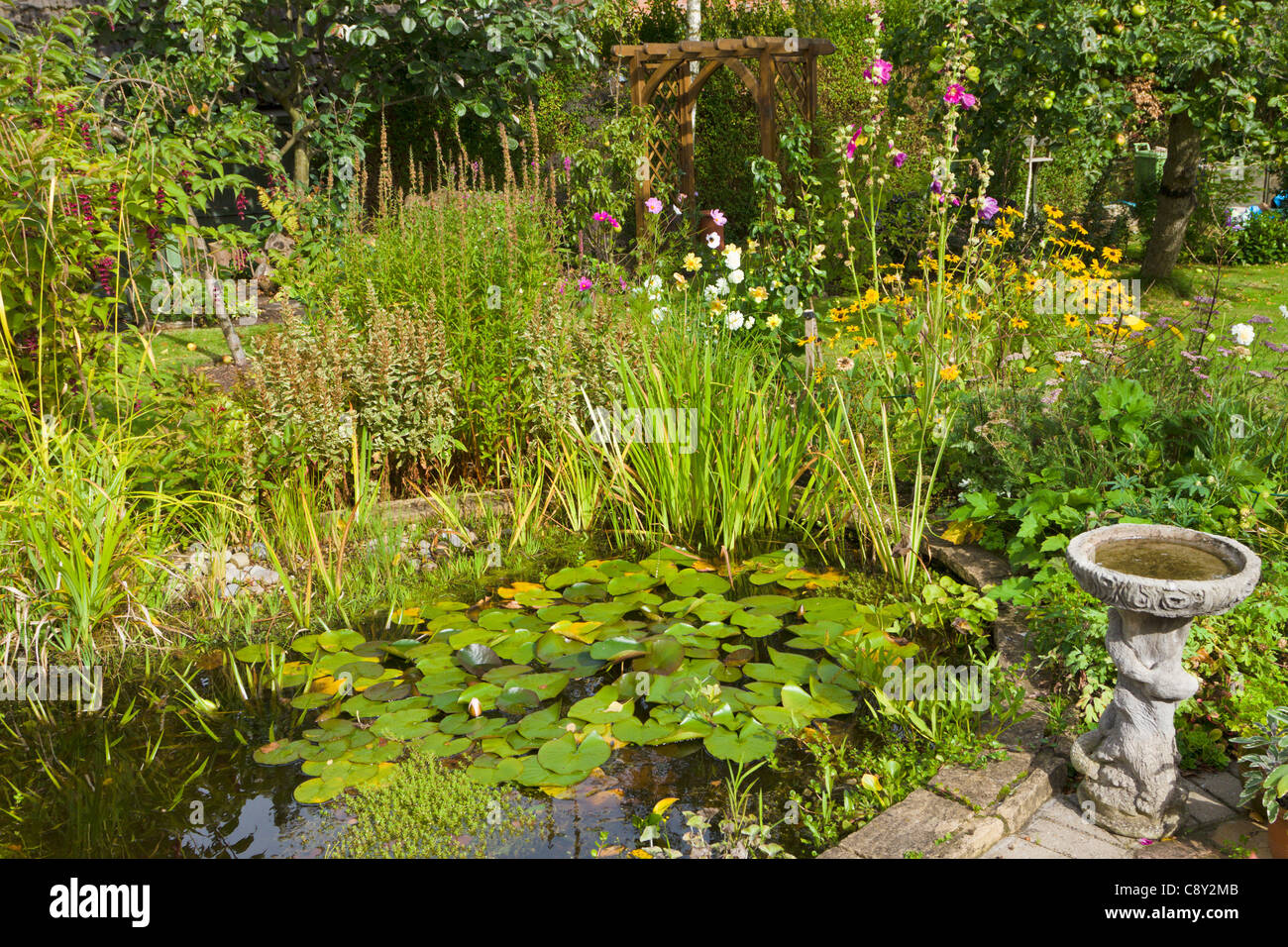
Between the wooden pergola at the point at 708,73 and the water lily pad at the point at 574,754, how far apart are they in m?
5.34

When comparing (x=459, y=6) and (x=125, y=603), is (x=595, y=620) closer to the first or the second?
(x=125, y=603)

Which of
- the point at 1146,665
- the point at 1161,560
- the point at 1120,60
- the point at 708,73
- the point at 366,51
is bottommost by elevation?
the point at 1146,665

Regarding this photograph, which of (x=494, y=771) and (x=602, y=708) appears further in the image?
(x=602, y=708)

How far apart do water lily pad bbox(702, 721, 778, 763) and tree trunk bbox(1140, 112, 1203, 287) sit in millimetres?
7244

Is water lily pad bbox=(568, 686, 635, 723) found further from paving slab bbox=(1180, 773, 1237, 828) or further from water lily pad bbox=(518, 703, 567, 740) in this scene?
paving slab bbox=(1180, 773, 1237, 828)

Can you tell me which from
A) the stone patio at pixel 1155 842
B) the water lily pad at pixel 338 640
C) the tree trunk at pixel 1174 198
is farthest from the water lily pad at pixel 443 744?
the tree trunk at pixel 1174 198

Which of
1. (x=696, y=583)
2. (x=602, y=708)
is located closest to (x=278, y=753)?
(x=602, y=708)

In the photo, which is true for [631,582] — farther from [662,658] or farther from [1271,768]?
[1271,768]

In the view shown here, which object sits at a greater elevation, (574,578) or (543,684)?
(574,578)

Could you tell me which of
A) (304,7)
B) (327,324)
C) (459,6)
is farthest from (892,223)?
(327,324)

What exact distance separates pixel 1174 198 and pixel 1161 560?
730 cm

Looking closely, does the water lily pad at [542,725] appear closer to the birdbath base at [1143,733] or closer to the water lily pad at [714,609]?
the water lily pad at [714,609]

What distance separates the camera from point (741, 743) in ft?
9.67

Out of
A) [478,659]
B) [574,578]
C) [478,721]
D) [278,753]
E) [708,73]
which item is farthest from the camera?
[708,73]
